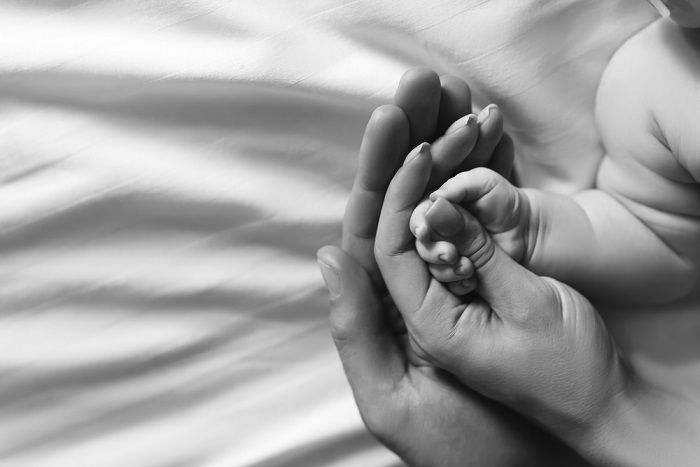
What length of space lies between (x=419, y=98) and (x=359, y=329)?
20cm

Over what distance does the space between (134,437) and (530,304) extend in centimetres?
38

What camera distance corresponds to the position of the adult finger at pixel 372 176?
0.49m

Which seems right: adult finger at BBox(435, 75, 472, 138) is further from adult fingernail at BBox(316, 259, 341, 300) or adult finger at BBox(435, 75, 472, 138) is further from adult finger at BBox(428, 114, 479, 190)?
adult fingernail at BBox(316, 259, 341, 300)

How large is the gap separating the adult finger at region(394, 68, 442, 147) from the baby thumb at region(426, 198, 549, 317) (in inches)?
3.0

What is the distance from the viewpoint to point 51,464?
1.95 ft

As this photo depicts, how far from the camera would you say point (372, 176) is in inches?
20.3

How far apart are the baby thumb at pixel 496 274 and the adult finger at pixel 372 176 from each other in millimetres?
67

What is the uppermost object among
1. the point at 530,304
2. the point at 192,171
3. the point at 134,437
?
the point at 192,171

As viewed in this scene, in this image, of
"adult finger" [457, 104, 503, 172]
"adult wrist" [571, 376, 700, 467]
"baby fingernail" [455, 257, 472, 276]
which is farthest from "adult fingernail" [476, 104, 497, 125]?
"adult wrist" [571, 376, 700, 467]

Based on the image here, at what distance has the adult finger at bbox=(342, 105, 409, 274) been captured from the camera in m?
0.49

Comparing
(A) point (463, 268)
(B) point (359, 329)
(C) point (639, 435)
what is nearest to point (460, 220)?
(A) point (463, 268)

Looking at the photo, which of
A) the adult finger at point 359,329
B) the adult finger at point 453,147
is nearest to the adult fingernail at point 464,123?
the adult finger at point 453,147

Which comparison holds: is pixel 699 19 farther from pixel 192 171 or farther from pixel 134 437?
pixel 134 437

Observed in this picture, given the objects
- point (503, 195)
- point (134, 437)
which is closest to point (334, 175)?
point (503, 195)
